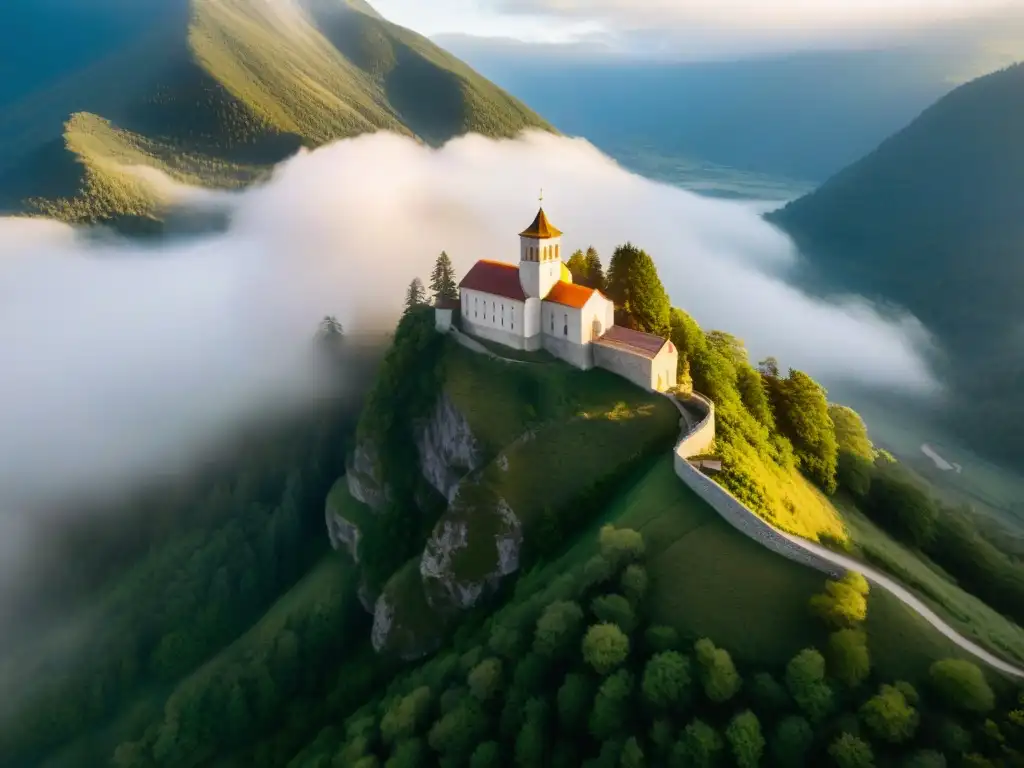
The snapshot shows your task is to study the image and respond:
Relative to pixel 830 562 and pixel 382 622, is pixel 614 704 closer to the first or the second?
pixel 830 562

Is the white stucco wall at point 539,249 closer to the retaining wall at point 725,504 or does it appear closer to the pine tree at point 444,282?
the pine tree at point 444,282

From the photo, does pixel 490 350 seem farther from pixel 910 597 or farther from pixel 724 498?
pixel 910 597

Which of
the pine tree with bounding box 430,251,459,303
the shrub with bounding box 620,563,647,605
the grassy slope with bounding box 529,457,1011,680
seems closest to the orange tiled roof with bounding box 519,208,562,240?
the pine tree with bounding box 430,251,459,303

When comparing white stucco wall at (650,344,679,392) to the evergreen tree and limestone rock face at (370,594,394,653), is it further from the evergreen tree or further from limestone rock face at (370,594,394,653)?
limestone rock face at (370,594,394,653)

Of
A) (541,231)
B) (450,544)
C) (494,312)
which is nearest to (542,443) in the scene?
(450,544)

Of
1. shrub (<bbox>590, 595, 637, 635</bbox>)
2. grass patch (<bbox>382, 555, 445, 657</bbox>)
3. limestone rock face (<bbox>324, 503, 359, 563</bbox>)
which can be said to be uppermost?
shrub (<bbox>590, 595, 637, 635</bbox>)

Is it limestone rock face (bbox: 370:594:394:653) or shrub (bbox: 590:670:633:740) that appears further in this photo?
limestone rock face (bbox: 370:594:394:653)
